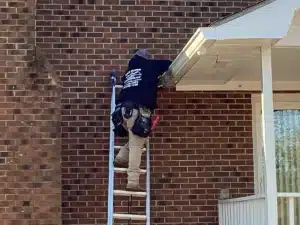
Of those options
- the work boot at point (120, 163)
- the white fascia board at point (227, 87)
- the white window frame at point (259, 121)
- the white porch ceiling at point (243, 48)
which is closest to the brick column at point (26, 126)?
the work boot at point (120, 163)

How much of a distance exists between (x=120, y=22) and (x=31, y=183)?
7.47 ft

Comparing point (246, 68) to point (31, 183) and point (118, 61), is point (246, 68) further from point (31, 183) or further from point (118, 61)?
point (31, 183)

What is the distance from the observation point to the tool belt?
725cm

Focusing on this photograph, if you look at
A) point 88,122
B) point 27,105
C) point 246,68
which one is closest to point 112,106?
point 88,122

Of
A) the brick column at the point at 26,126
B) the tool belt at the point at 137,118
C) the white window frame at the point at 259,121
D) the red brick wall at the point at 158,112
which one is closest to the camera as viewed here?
the tool belt at the point at 137,118

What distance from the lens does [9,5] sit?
8.35 meters

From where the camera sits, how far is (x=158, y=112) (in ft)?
27.5

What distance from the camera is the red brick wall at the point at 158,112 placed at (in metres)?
8.19

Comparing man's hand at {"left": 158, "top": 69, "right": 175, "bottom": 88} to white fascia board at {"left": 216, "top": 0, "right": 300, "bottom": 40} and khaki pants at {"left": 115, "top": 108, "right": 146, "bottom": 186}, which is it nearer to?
khaki pants at {"left": 115, "top": 108, "right": 146, "bottom": 186}

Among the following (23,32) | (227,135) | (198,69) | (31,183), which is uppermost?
(23,32)

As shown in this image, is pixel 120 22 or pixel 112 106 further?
pixel 120 22

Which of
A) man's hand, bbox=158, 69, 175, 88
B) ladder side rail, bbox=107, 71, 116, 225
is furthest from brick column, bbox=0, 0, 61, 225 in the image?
man's hand, bbox=158, 69, 175, 88

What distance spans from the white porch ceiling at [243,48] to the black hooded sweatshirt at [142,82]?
28 centimetres

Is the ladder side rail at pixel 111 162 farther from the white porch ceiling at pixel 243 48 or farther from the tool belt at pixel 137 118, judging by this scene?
the white porch ceiling at pixel 243 48
